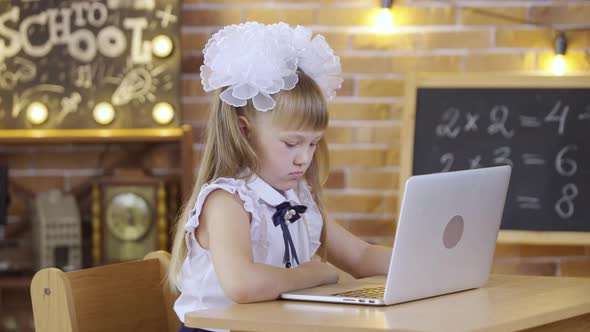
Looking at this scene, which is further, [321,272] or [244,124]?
[244,124]

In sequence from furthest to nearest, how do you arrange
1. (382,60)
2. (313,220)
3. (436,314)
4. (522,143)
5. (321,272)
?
1. (382,60)
2. (522,143)
3. (313,220)
4. (321,272)
5. (436,314)

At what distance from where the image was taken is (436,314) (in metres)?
1.54

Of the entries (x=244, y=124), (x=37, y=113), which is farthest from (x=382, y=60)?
(x=244, y=124)

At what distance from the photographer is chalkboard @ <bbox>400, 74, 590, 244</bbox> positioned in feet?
10.5

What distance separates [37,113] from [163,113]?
0.40 m

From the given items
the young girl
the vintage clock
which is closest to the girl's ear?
the young girl

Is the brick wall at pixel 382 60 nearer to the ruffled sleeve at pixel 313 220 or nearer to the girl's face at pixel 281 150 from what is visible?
the ruffled sleeve at pixel 313 220

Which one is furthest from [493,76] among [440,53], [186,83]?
[186,83]

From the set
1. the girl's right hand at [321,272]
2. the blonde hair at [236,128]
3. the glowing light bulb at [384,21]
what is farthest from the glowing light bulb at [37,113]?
the girl's right hand at [321,272]

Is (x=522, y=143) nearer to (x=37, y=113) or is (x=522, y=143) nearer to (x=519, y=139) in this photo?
(x=519, y=139)

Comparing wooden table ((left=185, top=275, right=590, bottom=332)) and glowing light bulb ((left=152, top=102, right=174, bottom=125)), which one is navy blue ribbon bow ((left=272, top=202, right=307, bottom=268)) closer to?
wooden table ((left=185, top=275, right=590, bottom=332))

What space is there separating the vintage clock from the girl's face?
1.33 meters

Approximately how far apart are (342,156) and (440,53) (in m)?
0.46

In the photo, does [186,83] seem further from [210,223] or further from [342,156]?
[210,223]
